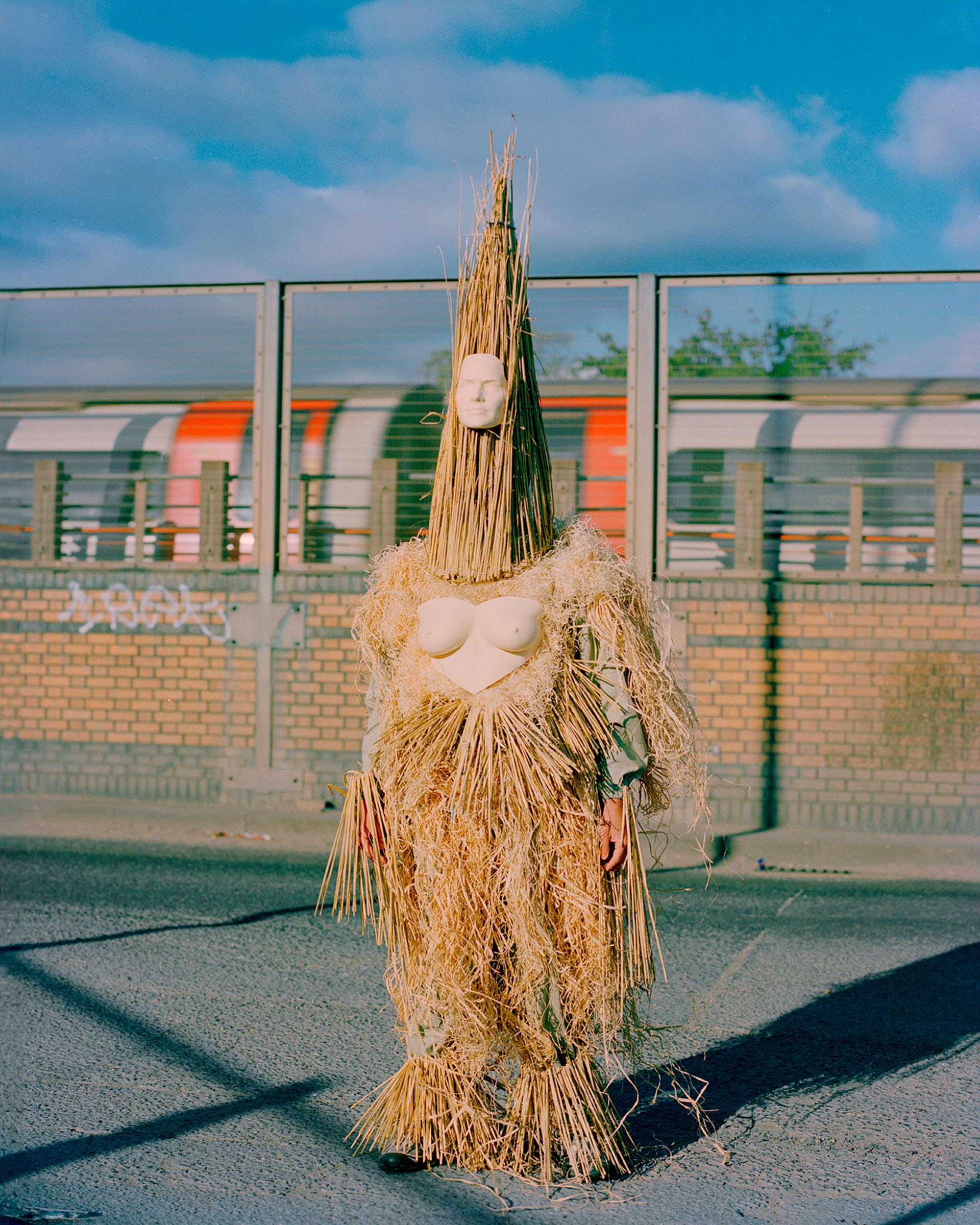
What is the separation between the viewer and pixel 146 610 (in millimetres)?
8352

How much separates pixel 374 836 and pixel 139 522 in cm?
615

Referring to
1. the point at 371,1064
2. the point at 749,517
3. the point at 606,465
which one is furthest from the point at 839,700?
the point at 371,1064

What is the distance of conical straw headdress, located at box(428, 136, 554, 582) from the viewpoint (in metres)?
2.99

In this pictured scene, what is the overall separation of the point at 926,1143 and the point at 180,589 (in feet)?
21.4

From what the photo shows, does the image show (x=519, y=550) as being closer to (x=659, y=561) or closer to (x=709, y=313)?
(x=659, y=561)

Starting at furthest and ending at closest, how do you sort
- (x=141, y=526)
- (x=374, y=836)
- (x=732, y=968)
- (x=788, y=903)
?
(x=141, y=526), (x=788, y=903), (x=732, y=968), (x=374, y=836)

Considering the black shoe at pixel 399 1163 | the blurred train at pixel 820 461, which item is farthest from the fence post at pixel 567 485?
the black shoe at pixel 399 1163

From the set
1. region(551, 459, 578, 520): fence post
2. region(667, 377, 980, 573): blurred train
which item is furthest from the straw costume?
region(667, 377, 980, 573): blurred train

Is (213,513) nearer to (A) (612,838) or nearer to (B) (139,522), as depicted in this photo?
Answer: (B) (139,522)

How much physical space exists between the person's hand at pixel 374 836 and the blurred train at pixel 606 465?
462 cm

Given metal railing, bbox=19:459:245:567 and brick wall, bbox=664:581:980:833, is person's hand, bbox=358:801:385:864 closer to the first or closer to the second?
brick wall, bbox=664:581:980:833

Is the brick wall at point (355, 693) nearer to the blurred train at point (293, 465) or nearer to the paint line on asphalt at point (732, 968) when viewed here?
the blurred train at point (293, 465)

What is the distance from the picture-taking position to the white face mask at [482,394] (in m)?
2.96

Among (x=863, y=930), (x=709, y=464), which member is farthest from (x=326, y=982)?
(x=709, y=464)
